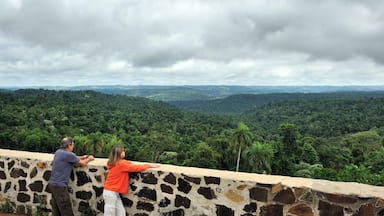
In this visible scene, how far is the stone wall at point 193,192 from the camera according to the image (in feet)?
9.37

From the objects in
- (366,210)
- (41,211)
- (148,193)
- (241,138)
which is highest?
(366,210)

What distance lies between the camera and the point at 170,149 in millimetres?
40594

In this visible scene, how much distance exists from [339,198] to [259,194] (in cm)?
69

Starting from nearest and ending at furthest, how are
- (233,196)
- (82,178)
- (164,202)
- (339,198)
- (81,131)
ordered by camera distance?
1. (339,198)
2. (233,196)
3. (164,202)
4. (82,178)
5. (81,131)

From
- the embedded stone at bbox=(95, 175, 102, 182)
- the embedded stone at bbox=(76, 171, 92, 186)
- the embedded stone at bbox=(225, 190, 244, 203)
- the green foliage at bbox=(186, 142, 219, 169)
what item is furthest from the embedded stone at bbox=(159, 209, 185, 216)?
the green foliage at bbox=(186, 142, 219, 169)

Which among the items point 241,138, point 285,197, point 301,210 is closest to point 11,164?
point 285,197

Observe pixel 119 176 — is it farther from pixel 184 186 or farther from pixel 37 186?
pixel 37 186

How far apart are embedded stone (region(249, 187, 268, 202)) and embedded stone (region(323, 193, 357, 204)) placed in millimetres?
518

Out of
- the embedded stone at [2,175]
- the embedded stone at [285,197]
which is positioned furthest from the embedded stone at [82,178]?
the embedded stone at [285,197]

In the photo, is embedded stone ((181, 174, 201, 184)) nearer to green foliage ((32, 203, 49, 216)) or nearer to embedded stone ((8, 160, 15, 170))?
green foliage ((32, 203, 49, 216))

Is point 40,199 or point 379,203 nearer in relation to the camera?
point 379,203

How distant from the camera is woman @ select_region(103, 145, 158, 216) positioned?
127 inches

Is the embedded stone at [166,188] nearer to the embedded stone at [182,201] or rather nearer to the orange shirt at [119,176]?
the embedded stone at [182,201]

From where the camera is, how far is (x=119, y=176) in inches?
128
